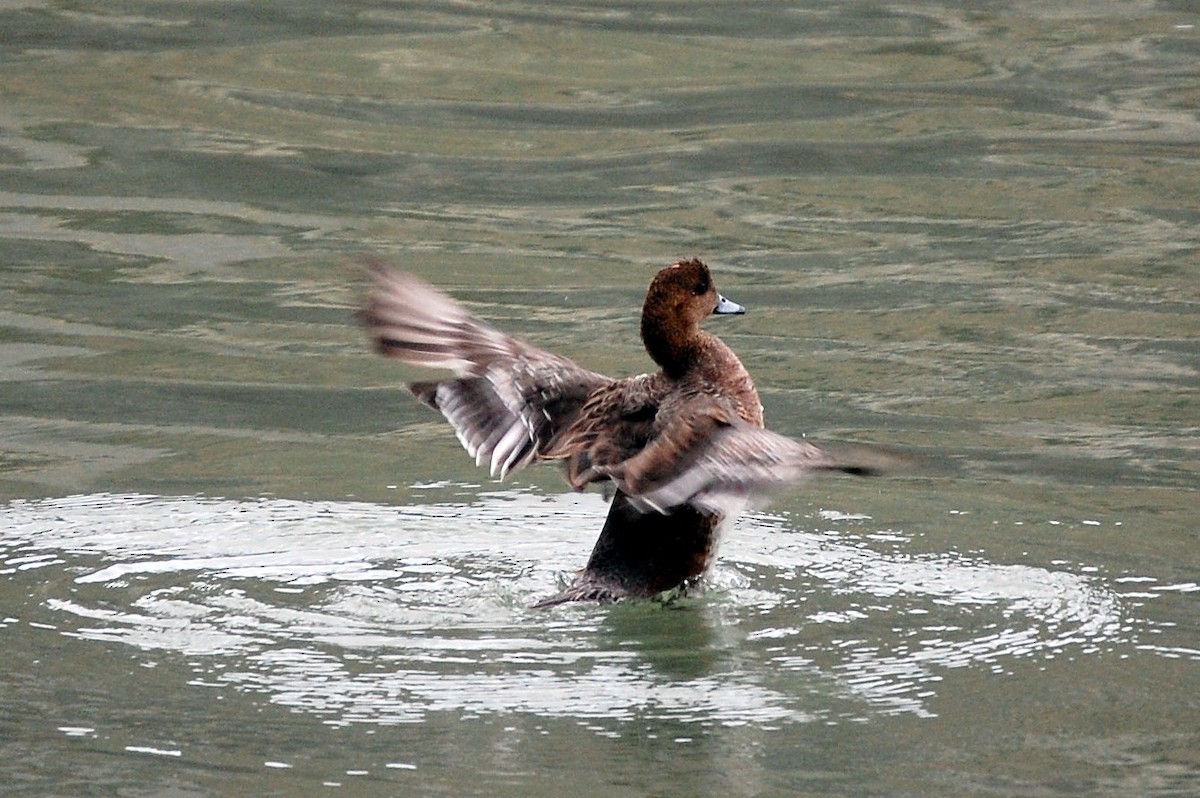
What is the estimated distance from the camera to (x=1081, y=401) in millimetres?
8531

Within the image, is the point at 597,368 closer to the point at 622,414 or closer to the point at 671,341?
the point at 671,341

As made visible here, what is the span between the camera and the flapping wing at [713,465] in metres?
5.51

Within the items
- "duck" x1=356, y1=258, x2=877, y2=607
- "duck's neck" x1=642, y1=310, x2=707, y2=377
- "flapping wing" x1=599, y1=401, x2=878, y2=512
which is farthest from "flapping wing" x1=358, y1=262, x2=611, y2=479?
"flapping wing" x1=599, y1=401, x2=878, y2=512

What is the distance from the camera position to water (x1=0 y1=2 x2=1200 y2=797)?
17.8 ft

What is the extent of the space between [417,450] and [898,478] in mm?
1709

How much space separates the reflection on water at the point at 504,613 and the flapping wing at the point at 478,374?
1.22 feet

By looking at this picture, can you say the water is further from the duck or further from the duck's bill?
the duck's bill

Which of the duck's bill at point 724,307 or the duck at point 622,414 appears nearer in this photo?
the duck at point 622,414

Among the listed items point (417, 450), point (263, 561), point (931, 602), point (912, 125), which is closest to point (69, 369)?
point (417, 450)

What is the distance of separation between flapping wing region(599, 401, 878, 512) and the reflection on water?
18.7 inches

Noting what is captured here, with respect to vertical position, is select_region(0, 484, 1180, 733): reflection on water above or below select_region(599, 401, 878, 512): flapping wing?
below

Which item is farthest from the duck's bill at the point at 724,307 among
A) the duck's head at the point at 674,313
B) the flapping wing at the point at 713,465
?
the flapping wing at the point at 713,465

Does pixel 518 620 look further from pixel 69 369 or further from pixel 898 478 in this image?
pixel 69 369

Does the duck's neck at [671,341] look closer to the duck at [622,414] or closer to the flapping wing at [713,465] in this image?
the duck at [622,414]
